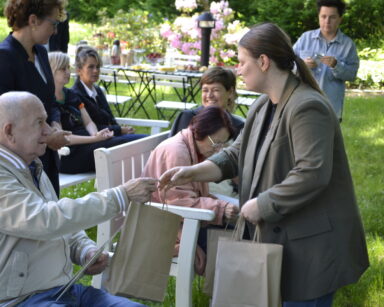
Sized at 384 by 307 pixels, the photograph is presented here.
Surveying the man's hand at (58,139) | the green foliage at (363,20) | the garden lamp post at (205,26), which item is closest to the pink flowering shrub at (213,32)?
the garden lamp post at (205,26)

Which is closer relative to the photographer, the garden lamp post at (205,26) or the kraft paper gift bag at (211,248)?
the kraft paper gift bag at (211,248)

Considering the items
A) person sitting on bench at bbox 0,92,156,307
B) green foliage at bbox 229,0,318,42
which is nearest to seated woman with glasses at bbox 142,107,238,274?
person sitting on bench at bbox 0,92,156,307

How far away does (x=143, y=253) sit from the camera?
8.56 feet

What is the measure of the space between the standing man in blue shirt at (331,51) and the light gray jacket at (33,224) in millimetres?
3671

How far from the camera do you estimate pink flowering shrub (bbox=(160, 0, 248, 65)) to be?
11750 mm

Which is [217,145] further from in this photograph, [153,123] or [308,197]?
[153,123]

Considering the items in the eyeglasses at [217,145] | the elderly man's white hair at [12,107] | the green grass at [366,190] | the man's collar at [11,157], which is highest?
the elderly man's white hair at [12,107]

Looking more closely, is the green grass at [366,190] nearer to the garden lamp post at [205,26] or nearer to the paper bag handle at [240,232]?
the paper bag handle at [240,232]

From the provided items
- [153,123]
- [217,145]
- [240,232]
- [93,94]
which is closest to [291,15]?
[93,94]

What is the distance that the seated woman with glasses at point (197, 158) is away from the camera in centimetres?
332

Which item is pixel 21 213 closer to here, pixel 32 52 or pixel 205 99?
pixel 32 52

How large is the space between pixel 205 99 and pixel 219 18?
7701 millimetres

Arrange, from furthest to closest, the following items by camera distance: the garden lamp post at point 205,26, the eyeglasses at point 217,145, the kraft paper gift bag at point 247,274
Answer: the garden lamp post at point 205,26 < the eyeglasses at point 217,145 < the kraft paper gift bag at point 247,274

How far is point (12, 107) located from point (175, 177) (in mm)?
806
